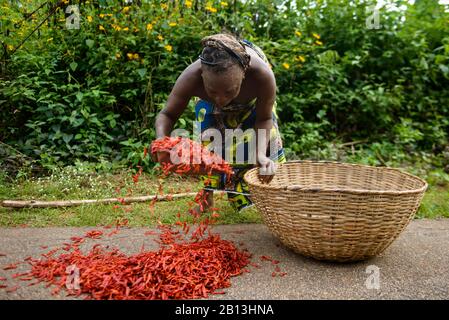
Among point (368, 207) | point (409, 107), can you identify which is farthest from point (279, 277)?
point (409, 107)

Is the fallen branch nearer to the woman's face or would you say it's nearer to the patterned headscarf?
the woman's face

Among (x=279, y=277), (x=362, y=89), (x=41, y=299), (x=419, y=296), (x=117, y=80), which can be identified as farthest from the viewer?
(x=362, y=89)

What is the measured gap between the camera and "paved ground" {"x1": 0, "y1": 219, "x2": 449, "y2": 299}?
192cm

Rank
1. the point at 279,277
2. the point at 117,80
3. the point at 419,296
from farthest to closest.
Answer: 1. the point at 117,80
2. the point at 279,277
3. the point at 419,296

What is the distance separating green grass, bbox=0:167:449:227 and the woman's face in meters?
1.10

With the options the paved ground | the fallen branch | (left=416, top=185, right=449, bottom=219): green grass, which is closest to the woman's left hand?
the paved ground

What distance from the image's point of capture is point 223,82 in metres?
2.08

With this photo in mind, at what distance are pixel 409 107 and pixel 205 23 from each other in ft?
8.98

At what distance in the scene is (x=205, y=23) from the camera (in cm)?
435

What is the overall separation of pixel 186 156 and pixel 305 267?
869 mm

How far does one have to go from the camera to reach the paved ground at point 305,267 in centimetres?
192

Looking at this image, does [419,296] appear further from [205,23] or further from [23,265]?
[205,23]

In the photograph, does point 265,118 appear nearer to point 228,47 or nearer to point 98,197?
point 228,47

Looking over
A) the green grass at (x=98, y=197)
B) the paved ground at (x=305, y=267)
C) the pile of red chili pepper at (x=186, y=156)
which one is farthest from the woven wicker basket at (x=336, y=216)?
the green grass at (x=98, y=197)
